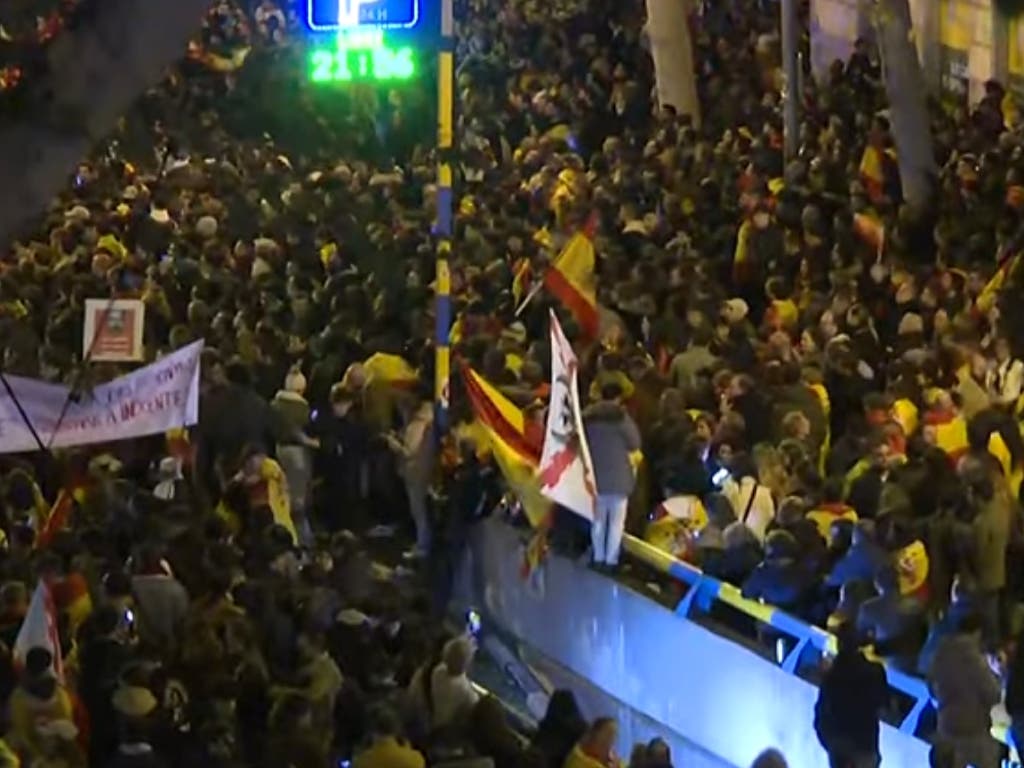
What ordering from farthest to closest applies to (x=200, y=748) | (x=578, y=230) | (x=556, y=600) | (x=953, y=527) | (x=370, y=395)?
(x=578, y=230), (x=370, y=395), (x=556, y=600), (x=953, y=527), (x=200, y=748)

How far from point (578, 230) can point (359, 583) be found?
7.84m

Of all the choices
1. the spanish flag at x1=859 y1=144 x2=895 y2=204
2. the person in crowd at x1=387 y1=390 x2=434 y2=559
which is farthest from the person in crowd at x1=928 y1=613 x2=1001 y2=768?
the spanish flag at x1=859 y1=144 x2=895 y2=204

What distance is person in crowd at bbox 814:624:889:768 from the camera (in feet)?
38.4

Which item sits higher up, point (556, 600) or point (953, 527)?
point (953, 527)

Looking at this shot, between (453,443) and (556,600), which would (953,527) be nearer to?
(556,600)

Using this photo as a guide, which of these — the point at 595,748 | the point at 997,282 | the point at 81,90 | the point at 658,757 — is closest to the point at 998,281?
the point at 997,282

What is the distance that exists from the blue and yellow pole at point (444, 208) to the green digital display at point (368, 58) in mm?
347

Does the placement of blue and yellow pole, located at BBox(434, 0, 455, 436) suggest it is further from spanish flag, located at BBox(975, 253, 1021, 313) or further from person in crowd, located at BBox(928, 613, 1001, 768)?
person in crowd, located at BBox(928, 613, 1001, 768)

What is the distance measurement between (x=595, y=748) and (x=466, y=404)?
20.5 feet

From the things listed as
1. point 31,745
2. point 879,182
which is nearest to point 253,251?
point 879,182

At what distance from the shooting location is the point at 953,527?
12.8m

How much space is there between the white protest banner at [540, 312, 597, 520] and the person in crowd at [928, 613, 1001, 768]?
351 centimetres

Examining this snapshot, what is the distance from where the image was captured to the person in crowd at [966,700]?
11.4 m

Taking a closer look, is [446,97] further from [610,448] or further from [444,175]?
[610,448]
